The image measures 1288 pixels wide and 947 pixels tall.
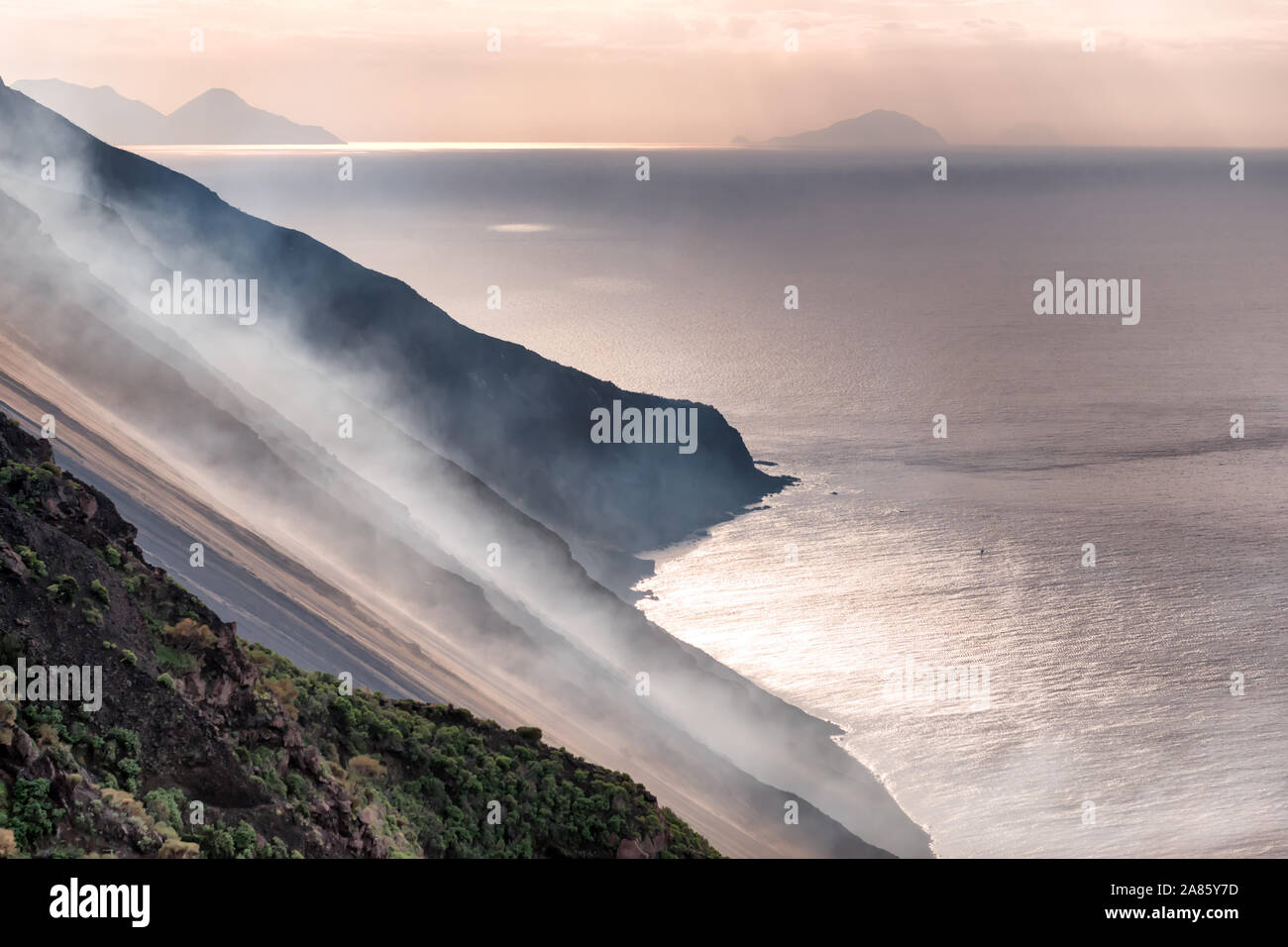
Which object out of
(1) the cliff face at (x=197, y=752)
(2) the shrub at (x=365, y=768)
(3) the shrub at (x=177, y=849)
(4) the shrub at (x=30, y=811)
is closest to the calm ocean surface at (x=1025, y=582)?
(1) the cliff face at (x=197, y=752)

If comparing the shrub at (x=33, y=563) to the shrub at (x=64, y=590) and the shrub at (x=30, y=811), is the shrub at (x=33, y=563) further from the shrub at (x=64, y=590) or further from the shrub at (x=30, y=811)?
the shrub at (x=30, y=811)

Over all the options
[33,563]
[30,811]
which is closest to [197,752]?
[30,811]

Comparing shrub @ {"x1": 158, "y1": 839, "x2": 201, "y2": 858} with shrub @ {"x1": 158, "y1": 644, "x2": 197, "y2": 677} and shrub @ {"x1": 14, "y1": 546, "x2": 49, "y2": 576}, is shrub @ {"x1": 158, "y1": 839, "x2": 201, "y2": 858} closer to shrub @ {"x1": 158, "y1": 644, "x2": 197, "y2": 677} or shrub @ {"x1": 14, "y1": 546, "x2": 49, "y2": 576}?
shrub @ {"x1": 158, "y1": 644, "x2": 197, "y2": 677}

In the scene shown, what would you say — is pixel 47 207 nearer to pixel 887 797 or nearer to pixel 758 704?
pixel 758 704

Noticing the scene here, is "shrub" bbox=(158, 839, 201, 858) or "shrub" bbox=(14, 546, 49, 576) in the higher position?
"shrub" bbox=(14, 546, 49, 576)

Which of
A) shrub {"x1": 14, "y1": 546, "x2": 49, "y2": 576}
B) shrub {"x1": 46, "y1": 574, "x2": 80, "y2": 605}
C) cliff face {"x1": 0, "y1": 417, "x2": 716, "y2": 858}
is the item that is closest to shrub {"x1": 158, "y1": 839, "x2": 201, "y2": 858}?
cliff face {"x1": 0, "y1": 417, "x2": 716, "y2": 858}

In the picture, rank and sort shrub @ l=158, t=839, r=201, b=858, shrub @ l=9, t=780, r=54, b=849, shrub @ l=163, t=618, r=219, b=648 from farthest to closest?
shrub @ l=163, t=618, r=219, b=648 < shrub @ l=158, t=839, r=201, b=858 < shrub @ l=9, t=780, r=54, b=849

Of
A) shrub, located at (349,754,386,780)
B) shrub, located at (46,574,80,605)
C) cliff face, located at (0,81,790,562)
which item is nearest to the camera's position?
shrub, located at (46,574,80,605)

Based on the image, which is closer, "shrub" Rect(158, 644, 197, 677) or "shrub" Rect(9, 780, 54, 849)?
"shrub" Rect(9, 780, 54, 849)
